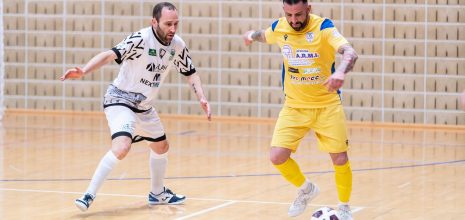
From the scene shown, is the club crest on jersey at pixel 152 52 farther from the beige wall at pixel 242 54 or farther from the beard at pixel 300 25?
the beige wall at pixel 242 54

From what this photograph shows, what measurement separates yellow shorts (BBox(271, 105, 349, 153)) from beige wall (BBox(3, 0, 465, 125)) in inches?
346

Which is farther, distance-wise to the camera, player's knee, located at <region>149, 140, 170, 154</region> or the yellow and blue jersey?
player's knee, located at <region>149, 140, 170, 154</region>

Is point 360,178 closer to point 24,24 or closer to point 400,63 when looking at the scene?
point 400,63

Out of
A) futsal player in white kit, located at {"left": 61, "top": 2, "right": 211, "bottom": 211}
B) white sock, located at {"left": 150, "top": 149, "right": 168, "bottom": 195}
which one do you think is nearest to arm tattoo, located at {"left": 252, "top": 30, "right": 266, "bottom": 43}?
futsal player in white kit, located at {"left": 61, "top": 2, "right": 211, "bottom": 211}

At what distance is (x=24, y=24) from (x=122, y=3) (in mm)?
1880

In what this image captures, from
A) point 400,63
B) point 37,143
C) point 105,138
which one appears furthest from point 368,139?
point 37,143

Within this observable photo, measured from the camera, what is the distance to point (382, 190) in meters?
9.06

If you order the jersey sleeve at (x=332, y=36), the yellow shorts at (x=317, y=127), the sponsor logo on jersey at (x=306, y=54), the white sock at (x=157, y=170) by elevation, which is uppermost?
the jersey sleeve at (x=332, y=36)

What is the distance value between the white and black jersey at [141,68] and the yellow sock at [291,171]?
4.41 feet

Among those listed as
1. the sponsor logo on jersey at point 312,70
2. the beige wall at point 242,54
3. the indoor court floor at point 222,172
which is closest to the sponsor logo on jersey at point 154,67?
the indoor court floor at point 222,172

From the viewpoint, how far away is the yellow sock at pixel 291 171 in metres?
7.39

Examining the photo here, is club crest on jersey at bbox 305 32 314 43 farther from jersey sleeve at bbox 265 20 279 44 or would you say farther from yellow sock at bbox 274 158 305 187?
yellow sock at bbox 274 158 305 187

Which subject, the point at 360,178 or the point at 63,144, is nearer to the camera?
the point at 360,178

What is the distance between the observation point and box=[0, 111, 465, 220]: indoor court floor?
7902 mm
